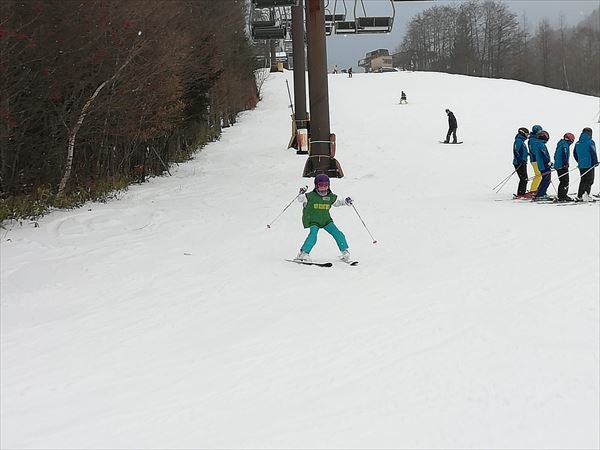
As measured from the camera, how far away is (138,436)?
147 inches

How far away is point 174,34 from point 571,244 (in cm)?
986

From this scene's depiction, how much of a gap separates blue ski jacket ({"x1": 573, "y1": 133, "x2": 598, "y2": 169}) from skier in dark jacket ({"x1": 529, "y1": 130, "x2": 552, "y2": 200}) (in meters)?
0.56

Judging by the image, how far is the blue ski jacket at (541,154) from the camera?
11711 mm

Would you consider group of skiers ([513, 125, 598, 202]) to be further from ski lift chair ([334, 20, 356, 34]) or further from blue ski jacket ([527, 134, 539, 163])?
ski lift chair ([334, 20, 356, 34])

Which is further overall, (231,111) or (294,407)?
(231,111)

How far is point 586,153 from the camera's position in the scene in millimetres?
11117

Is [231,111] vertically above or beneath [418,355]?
above

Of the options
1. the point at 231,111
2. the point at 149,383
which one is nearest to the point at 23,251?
the point at 149,383

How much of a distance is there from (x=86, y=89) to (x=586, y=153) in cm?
969

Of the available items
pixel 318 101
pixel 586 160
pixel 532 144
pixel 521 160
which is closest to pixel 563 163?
pixel 586 160

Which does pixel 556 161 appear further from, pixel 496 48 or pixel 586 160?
pixel 496 48

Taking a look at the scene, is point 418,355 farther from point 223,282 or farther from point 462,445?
point 223,282

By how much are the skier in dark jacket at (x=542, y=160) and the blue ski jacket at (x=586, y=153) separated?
22.2 inches

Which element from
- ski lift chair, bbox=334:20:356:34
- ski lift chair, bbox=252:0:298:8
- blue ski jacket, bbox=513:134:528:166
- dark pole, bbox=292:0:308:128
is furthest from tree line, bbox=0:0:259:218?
blue ski jacket, bbox=513:134:528:166
